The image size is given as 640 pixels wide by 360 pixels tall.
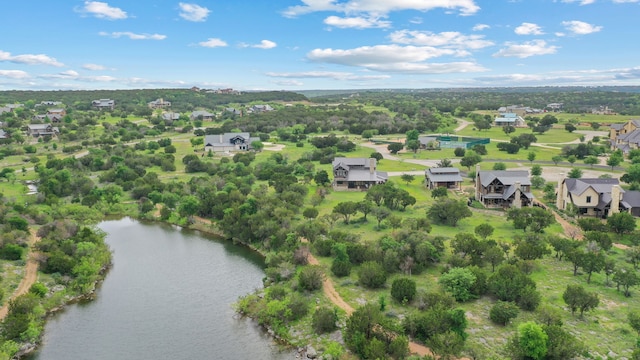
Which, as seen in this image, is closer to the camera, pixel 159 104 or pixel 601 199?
pixel 601 199

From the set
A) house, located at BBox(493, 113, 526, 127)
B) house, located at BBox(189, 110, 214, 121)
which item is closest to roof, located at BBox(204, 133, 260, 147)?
house, located at BBox(189, 110, 214, 121)

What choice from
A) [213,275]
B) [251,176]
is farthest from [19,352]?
[251,176]

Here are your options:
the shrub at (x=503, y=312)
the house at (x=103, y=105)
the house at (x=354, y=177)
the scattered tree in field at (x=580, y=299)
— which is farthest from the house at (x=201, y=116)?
the scattered tree in field at (x=580, y=299)

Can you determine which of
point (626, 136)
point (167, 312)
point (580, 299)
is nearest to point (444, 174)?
point (580, 299)

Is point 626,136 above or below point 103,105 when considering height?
below

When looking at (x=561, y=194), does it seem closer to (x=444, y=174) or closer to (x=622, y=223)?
(x=622, y=223)

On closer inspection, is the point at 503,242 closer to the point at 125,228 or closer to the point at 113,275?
the point at 113,275
